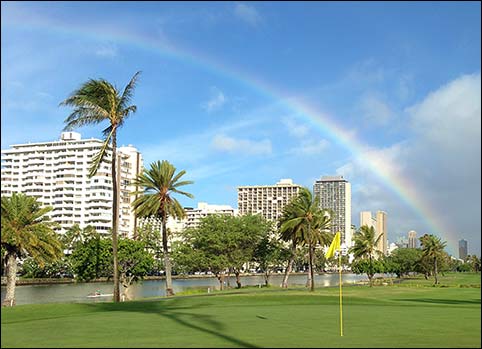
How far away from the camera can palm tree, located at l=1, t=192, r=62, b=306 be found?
4969 centimetres

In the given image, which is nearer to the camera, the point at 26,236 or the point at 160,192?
the point at 26,236

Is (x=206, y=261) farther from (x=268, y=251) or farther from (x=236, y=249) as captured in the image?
(x=268, y=251)

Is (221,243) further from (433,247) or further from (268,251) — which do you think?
(433,247)

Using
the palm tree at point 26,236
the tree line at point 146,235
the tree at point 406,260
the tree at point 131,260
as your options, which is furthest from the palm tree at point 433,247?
the palm tree at point 26,236

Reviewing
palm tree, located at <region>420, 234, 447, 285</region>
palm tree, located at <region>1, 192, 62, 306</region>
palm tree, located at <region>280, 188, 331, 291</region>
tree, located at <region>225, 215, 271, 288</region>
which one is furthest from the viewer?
palm tree, located at <region>420, 234, 447, 285</region>

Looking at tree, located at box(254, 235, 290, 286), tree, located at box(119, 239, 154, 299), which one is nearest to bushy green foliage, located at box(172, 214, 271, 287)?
tree, located at box(254, 235, 290, 286)

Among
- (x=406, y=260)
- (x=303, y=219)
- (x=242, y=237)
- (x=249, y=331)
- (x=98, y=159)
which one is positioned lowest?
(x=406, y=260)

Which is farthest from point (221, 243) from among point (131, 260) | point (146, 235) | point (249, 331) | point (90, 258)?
point (249, 331)

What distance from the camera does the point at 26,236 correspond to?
50.5 metres

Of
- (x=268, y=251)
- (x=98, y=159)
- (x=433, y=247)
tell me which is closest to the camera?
(x=98, y=159)

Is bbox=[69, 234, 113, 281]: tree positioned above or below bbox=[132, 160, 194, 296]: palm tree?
below

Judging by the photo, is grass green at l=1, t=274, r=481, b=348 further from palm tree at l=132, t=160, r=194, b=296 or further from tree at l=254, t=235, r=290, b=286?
tree at l=254, t=235, r=290, b=286

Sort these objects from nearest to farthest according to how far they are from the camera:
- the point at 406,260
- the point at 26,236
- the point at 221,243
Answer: the point at 26,236
the point at 221,243
the point at 406,260

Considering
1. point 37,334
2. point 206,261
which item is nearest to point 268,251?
point 206,261
